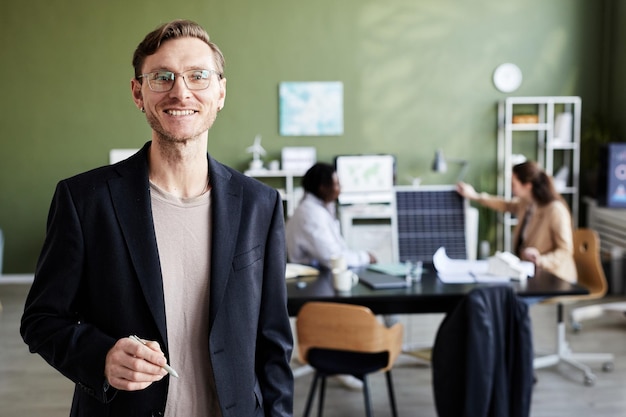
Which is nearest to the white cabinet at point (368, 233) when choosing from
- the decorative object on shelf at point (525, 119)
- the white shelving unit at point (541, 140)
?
the white shelving unit at point (541, 140)

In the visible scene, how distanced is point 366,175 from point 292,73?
1.31 meters

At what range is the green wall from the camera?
25.6ft

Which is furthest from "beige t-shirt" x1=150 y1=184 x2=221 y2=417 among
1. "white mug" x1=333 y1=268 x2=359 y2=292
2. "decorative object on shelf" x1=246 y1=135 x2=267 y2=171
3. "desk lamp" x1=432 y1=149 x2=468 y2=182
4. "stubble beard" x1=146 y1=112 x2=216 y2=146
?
"desk lamp" x1=432 y1=149 x2=468 y2=182

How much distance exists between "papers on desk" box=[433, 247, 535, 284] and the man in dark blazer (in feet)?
8.28

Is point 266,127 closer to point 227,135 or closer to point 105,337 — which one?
point 227,135

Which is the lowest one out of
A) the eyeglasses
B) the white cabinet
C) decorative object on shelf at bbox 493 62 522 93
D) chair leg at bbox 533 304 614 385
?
chair leg at bbox 533 304 614 385

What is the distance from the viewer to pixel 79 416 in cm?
146

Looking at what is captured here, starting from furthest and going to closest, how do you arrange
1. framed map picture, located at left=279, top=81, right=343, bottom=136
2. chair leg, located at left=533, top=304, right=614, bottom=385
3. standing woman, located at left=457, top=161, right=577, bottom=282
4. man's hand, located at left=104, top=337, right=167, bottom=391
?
framed map picture, located at left=279, top=81, right=343, bottom=136 → chair leg, located at left=533, top=304, right=614, bottom=385 → standing woman, located at left=457, top=161, right=577, bottom=282 → man's hand, located at left=104, top=337, right=167, bottom=391

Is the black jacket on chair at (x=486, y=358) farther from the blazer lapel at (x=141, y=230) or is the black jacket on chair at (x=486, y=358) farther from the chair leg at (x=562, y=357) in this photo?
the blazer lapel at (x=141, y=230)

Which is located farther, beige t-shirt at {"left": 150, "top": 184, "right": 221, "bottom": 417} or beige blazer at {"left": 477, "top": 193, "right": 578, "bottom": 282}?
beige blazer at {"left": 477, "top": 193, "right": 578, "bottom": 282}

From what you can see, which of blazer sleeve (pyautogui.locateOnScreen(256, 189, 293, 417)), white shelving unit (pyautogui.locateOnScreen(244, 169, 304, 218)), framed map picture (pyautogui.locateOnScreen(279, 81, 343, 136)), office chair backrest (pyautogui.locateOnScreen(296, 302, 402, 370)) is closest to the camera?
blazer sleeve (pyautogui.locateOnScreen(256, 189, 293, 417))

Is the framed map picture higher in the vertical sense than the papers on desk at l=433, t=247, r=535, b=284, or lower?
higher

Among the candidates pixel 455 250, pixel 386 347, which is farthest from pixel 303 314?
pixel 455 250

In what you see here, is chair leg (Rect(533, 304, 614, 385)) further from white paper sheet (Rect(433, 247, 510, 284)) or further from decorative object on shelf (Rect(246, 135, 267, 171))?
decorative object on shelf (Rect(246, 135, 267, 171))
